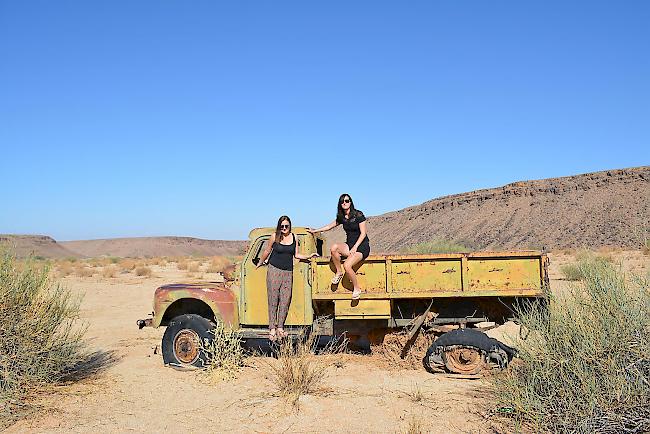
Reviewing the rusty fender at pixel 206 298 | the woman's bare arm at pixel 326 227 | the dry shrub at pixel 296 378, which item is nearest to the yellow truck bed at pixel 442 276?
the woman's bare arm at pixel 326 227

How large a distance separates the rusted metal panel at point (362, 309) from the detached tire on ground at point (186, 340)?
71.5 inches

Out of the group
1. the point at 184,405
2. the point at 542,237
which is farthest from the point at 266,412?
the point at 542,237

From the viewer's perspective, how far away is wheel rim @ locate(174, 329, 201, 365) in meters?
8.14

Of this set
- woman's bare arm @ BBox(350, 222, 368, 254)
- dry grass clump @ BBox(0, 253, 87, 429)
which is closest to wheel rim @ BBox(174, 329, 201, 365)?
dry grass clump @ BBox(0, 253, 87, 429)

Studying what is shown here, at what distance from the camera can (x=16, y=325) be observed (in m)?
6.47

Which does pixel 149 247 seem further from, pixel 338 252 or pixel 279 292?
pixel 338 252

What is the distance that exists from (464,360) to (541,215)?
49.2m

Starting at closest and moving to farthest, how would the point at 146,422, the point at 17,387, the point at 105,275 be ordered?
the point at 146,422 < the point at 17,387 < the point at 105,275

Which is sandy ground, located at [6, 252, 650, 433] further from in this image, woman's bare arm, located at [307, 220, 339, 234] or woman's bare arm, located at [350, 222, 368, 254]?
woman's bare arm, located at [307, 220, 339, 234]

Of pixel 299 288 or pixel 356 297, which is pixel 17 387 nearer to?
pixel 299 288

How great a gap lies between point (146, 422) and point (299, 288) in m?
2.75

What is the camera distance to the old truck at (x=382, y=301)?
24.1 feet

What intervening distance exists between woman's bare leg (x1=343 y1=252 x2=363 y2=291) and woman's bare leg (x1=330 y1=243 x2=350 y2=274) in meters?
0.11

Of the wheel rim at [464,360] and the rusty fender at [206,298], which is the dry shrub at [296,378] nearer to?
the rusty fender at [206,298]
